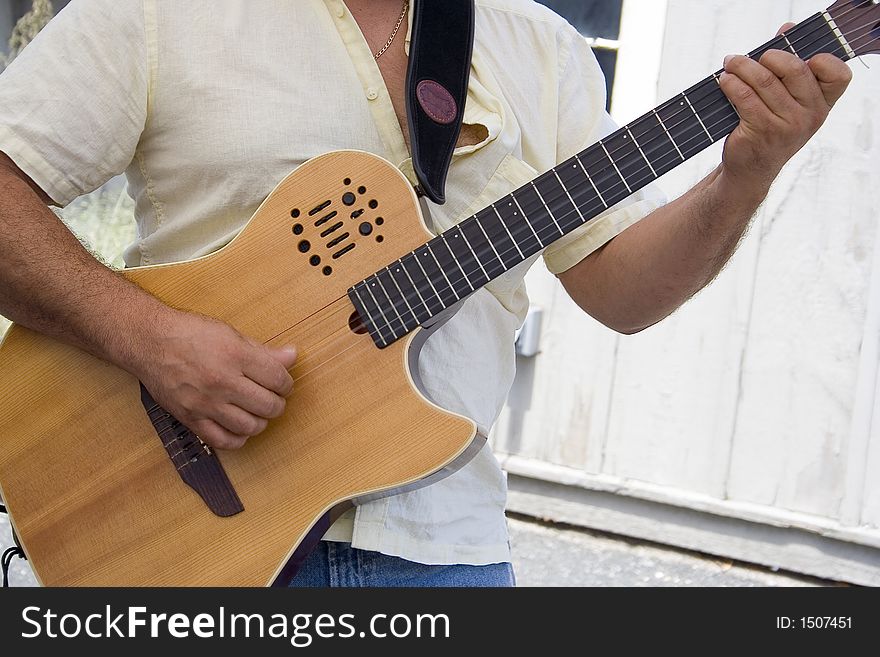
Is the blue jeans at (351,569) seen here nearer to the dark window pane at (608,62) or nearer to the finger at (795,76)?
the finger at (795,76)

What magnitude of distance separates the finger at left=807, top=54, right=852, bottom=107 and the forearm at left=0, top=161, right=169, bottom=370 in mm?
913

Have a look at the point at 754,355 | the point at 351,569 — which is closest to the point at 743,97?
the point at 351,569

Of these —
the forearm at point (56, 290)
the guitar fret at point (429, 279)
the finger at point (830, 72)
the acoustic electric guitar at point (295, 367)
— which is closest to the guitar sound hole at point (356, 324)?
the acoustic electric guitar at point (295, 367)

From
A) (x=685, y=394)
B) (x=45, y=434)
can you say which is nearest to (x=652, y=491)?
(x=685, y=394)

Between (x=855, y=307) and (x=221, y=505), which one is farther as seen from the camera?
(x=855, y=307)

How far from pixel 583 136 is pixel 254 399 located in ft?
2.22

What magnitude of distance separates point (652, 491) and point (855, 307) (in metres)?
0.83

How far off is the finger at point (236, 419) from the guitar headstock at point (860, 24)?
927 mm

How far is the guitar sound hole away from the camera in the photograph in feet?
4.52

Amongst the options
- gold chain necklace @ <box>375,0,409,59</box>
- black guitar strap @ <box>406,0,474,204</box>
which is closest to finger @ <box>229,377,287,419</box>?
black guitar strap @ <box>406,0,474,204</box>

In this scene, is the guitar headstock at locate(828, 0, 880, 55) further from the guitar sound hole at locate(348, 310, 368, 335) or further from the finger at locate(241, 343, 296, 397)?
the finger at locate(241, 343, 296, 397)

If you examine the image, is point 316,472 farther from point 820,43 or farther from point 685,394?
point 685,394

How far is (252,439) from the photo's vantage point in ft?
4.51

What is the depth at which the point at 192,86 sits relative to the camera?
139cm
